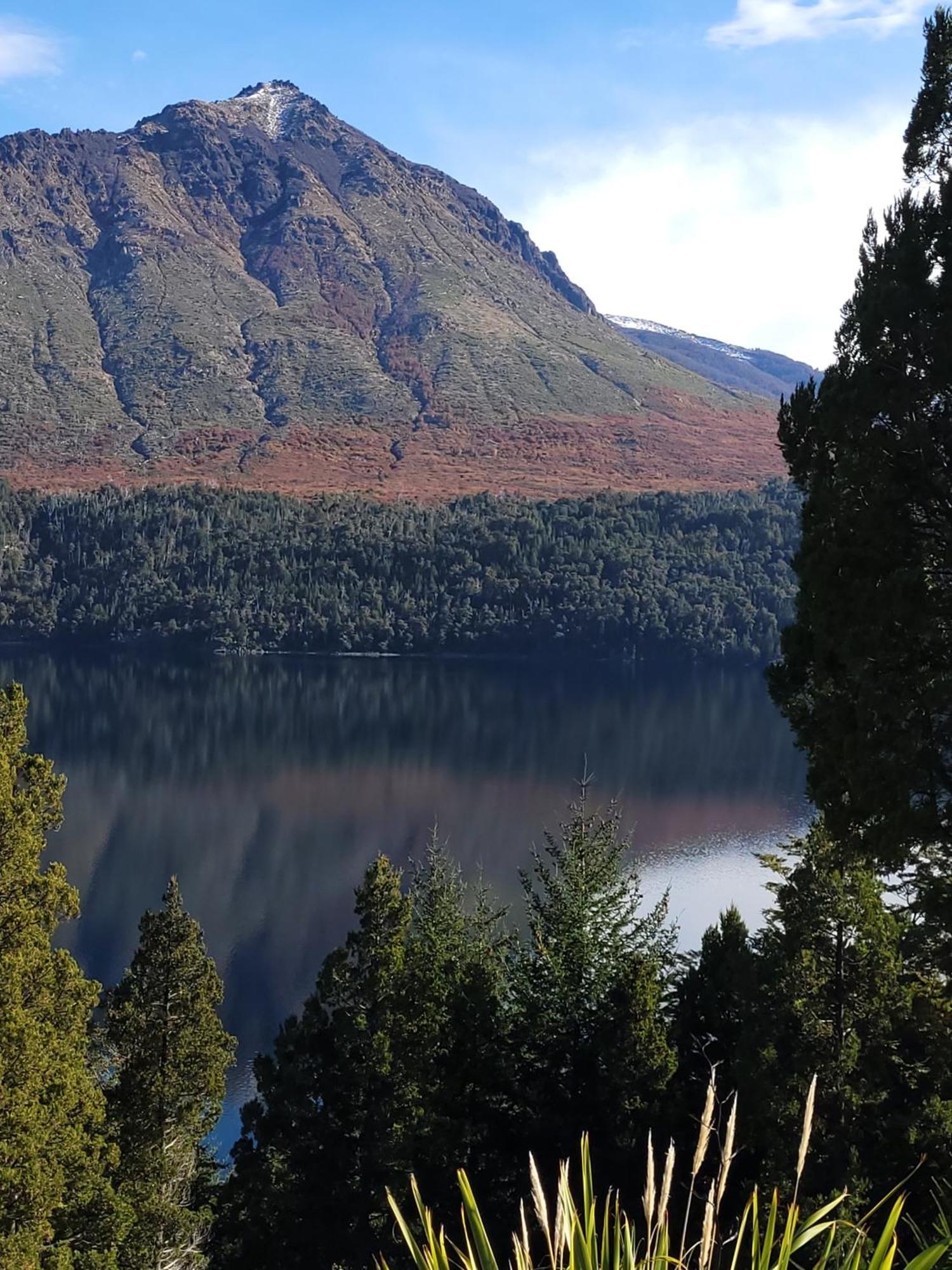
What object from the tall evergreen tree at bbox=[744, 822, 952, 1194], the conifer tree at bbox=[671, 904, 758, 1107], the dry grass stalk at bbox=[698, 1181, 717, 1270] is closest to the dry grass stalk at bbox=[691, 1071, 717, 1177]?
the dry grass stalk at bbox=[698, 1181, 717, 1270]

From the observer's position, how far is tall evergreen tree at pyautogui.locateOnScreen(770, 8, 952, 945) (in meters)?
9.43

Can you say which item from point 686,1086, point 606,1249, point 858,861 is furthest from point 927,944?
point 606,1249

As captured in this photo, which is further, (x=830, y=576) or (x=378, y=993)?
(x=378, y=993)

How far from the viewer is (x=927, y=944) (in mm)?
10461

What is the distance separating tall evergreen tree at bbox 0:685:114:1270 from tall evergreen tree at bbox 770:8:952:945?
781 centimetres

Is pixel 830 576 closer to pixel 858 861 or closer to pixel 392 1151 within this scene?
pixel 858 861

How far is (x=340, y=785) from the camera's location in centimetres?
6256

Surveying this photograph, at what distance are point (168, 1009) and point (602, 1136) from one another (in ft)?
18.2

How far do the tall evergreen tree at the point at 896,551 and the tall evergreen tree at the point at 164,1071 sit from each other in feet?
29.3

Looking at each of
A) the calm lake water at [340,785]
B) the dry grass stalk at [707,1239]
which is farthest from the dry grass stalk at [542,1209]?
the calm lake water at [340,785]

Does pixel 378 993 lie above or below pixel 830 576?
below

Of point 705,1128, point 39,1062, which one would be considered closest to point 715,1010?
point 39,1062

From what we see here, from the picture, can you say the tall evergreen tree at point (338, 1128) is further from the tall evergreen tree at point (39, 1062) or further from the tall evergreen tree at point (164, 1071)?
the tall evergreen tree at point (39, 1062)

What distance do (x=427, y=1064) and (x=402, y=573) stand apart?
370 feet
